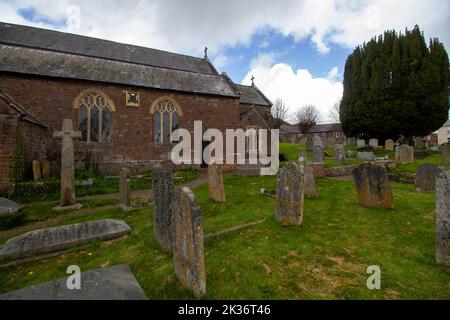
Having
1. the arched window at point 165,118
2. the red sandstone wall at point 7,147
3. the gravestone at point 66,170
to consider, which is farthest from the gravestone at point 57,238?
the arched window at point 165,118

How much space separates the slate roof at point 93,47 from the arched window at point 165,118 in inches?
263

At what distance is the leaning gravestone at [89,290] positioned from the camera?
245cm

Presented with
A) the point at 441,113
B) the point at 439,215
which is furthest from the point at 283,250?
the point at 441,113

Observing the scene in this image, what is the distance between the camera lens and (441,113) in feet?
70.7

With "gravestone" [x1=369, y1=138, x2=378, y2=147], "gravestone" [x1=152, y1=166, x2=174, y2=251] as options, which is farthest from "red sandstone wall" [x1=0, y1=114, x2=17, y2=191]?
"gravestone" [x1=369, y1=138, x2=378, y2=147]

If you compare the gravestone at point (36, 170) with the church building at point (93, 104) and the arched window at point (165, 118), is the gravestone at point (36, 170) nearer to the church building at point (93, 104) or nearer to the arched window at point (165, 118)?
the church building at point (93, 104)

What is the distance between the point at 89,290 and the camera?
254cm

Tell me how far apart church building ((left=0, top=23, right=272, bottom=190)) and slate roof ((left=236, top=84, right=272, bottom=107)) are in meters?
7.14

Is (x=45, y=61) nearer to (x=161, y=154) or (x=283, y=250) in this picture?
(x=161, y=154)

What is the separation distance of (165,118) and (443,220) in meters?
15.6

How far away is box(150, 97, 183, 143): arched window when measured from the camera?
16.0m

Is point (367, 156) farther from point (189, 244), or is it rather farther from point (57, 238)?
point (57, 238)
